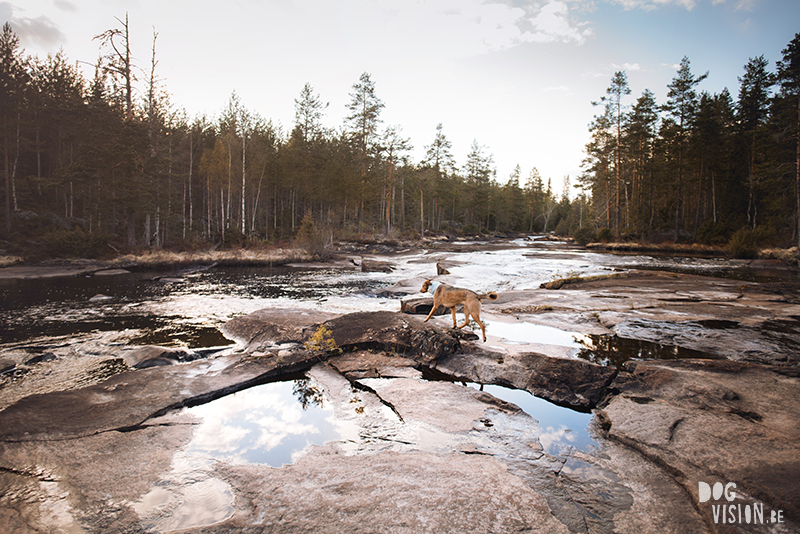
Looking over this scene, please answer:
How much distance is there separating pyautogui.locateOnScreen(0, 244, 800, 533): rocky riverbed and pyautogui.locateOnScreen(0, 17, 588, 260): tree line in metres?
26.6

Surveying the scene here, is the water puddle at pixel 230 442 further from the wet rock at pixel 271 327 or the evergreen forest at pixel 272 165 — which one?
the evergreen forest at pixel 272 165

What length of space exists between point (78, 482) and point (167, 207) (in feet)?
115


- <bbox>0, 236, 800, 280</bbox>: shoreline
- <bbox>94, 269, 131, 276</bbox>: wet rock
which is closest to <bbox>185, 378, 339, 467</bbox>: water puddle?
<bbox>94, 269, 131, 276</bbox>: wet rock

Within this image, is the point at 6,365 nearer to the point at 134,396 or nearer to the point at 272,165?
the point at 134,396

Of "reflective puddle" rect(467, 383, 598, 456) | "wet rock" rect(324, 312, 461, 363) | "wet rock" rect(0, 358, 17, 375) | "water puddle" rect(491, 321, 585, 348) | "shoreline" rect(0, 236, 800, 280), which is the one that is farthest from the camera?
"shoreline" rect(0, 236, 800, 280)

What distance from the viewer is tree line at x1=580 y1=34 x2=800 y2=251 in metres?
30.3

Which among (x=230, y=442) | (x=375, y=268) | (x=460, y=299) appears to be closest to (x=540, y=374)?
(x=460, y=299)

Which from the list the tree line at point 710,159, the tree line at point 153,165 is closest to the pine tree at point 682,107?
the tree line at point 710,159

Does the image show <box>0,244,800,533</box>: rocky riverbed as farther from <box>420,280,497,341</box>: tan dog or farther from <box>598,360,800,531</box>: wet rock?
<box>420,280,497,341</box>: tan dog

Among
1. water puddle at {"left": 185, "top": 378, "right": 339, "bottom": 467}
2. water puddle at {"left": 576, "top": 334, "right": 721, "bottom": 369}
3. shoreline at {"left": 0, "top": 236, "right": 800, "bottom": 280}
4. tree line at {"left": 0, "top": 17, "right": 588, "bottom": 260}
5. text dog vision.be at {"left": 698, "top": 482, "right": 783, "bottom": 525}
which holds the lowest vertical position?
water puddle at {"left": 185, "top": 378, "right": 339, "bottom": 467}

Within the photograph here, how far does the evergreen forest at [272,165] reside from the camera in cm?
2764

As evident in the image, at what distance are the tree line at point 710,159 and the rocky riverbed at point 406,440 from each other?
3409 centimetres

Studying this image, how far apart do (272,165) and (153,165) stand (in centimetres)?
1555

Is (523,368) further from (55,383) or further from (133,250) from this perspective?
(133,250)
